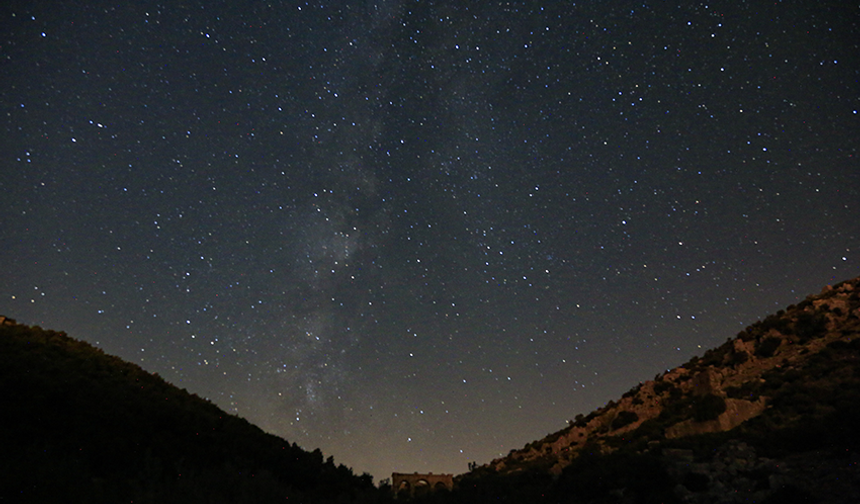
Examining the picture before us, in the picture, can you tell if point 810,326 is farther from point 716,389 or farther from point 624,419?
point 624,419

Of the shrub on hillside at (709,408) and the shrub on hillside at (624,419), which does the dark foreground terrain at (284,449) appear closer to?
the shrub on hillside at (709,408)

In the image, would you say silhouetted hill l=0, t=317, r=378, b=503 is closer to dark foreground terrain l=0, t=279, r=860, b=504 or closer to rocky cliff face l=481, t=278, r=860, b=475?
dark foreground terrain l=0, t=279, r=860, b=504

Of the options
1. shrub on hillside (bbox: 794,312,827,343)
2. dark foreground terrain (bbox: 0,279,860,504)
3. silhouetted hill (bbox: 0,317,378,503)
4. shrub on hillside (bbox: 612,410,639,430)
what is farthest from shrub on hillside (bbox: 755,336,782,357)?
silhouetted hill (bbox: 0,317,378,503)

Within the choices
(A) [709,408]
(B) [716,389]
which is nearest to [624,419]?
(B) [716,389]

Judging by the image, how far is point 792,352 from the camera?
27.2 m

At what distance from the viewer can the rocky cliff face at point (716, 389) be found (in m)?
24.1

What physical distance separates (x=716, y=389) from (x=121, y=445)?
29.3 m

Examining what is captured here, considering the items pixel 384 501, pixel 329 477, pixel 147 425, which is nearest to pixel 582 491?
pixel 384 501

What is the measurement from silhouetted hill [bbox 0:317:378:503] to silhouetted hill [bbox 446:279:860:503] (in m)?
5.43

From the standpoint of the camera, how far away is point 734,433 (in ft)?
62.0

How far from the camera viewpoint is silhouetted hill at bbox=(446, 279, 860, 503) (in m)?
12.4

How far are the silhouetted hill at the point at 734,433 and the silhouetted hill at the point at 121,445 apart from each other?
543cm

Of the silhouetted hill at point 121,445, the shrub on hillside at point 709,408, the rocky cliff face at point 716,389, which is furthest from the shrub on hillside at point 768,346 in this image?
the silhouetted hill at point 121,445

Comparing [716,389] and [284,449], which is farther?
[716,389]
